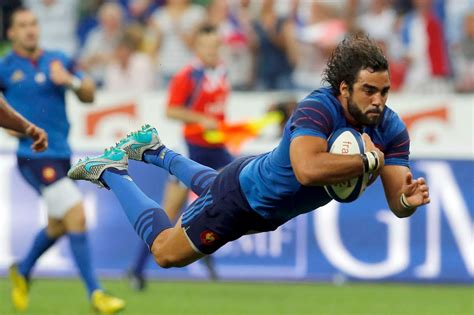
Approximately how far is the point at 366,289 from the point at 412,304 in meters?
1.29

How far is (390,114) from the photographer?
7.28m

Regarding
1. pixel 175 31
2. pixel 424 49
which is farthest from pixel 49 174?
pixel 424 49

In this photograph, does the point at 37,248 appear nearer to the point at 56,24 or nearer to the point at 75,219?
the point at 75,219

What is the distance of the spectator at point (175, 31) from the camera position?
15.8 m

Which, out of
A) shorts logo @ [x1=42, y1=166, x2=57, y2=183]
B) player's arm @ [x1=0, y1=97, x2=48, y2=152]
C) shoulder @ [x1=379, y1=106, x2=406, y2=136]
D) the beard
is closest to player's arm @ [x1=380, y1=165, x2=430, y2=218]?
shoulder @ [x1=379, y1=106, x2=406, y2=136]

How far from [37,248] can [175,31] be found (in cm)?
590

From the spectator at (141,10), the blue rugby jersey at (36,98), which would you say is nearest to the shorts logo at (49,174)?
the blue rugby jersey at (36,98)

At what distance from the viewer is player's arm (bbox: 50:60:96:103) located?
10172 millimetres

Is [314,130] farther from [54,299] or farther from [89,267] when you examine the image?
[54,299]

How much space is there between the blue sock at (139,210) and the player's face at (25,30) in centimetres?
284

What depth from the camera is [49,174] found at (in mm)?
10492

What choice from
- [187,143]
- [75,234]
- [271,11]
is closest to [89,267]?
[75,234]

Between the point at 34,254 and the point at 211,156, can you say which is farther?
the point at 211,156

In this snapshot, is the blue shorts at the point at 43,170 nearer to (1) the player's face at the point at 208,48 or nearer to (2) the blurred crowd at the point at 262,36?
(1) the player's face at the point at 208,48
